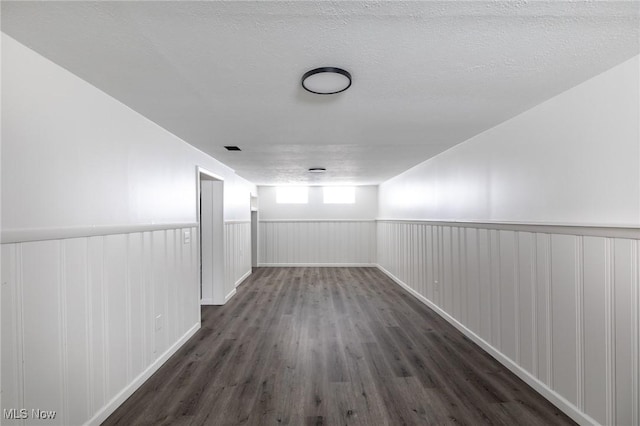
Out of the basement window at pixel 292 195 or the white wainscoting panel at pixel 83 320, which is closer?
the white wainscoting panel at pixel 83 320

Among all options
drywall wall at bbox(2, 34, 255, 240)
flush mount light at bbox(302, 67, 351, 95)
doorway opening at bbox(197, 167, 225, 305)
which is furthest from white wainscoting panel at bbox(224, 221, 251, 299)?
flush mount light at bbox(302, 67, 351, 95)

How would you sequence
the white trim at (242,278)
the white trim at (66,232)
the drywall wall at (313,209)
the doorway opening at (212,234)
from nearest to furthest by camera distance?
1. the white trim at (66,232)
2. the doorway opening at (212,234)
3. the white trim at (242,278)
4. the drywall wall at (313,209)

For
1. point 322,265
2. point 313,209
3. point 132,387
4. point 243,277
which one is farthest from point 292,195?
point 132,387

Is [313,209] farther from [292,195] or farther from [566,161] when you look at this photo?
[566,161]

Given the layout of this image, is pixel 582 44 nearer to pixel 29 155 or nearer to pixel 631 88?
pixel 631 88

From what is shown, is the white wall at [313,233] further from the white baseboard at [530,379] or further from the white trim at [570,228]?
the white trim at [570,228]

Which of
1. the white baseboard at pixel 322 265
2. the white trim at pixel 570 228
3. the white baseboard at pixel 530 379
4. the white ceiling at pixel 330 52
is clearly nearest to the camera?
the white ceiling at pixel 330 52

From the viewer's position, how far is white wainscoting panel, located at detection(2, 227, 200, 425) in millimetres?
1419

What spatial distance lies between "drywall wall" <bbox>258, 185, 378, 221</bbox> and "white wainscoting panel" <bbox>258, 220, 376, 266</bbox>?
0.15m

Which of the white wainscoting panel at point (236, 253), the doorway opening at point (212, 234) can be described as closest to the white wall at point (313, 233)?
the white wainscoting panel at point (236, 253)

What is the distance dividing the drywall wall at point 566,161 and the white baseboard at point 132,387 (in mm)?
3428

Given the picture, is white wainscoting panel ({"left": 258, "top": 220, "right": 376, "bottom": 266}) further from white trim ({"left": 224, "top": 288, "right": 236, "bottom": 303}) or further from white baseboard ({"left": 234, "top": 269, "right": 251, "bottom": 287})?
white trim ({"left": 224, "top": 288, "right": 236, "bottom": 303})

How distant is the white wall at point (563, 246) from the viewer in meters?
1.64

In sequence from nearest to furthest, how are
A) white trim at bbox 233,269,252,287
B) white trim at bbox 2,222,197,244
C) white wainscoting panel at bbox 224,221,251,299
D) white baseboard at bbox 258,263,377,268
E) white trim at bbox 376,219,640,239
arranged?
white trim at bbox 2,222,197,244, white trim at bbox 376,219,640,239, white wainscoting panel at bbox 224,221,251,299, white trim at bbox 233,269,252,287, white baseboard at bbox 258,263,377,268
